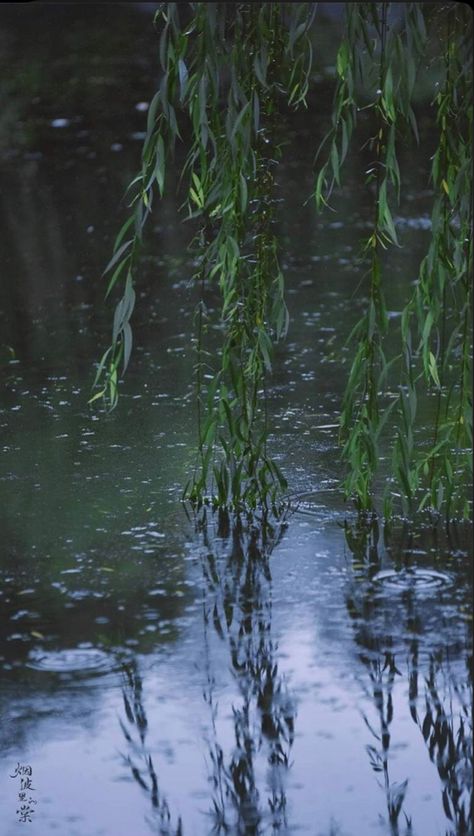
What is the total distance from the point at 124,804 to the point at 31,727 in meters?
0.32

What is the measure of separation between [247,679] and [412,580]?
546 millimetres

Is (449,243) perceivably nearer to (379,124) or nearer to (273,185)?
(379,124)

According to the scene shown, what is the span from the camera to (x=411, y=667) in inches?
107

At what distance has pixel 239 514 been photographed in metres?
3.45

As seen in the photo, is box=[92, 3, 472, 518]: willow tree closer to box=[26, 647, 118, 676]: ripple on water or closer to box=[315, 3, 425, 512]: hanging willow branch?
box=[315, 3, 425, 512]: hanging willow branch

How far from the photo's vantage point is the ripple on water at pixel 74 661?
9.04ft

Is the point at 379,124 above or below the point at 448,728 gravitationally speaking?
above

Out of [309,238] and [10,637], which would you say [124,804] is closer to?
[10,637]

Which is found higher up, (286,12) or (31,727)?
(286,12)

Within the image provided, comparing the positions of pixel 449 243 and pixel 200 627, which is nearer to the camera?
pixel 200 627

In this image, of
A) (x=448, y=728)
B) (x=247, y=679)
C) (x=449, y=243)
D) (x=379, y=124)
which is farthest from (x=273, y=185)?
(x=448, y=728)

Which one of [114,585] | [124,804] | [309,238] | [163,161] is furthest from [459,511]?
[309,238]
